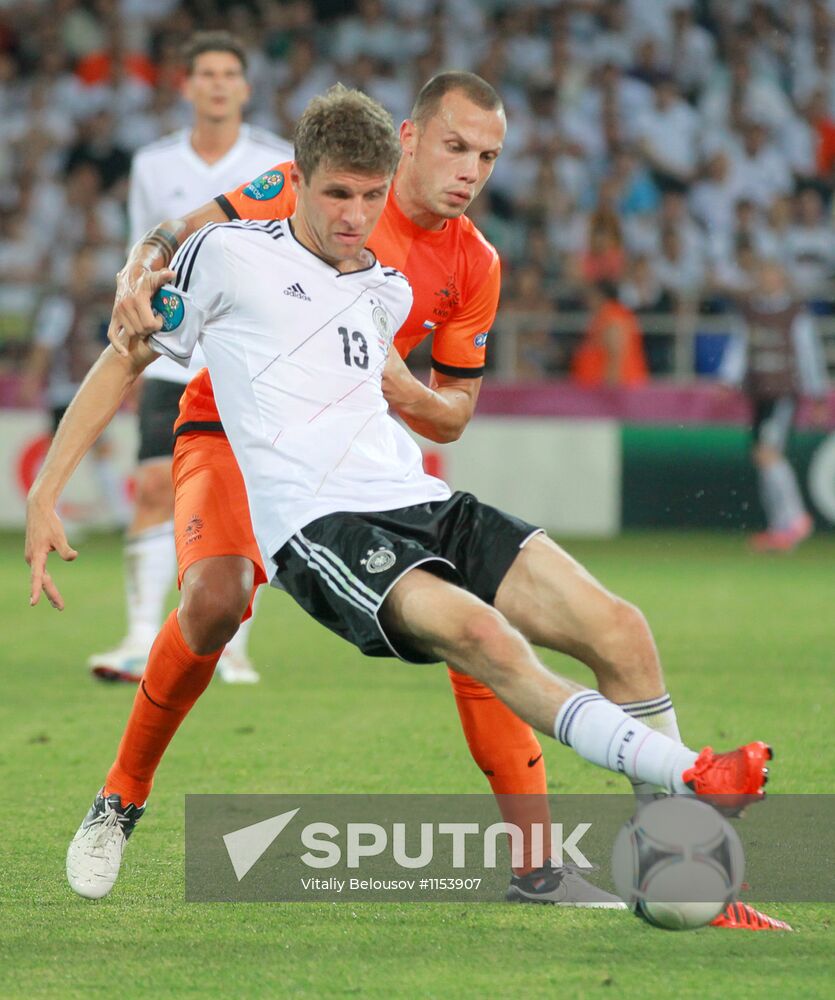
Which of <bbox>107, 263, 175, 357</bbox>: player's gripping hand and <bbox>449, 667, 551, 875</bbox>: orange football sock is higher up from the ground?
<bbox>107, 263, 175, 357</bbox>: player's gripping hand

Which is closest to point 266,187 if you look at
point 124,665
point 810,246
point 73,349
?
point 124,665

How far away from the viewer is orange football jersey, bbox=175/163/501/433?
14.5 ft

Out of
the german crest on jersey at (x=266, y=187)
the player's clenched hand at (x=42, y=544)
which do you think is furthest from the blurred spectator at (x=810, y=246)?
the player's clenched hand at (x=42, y=544)

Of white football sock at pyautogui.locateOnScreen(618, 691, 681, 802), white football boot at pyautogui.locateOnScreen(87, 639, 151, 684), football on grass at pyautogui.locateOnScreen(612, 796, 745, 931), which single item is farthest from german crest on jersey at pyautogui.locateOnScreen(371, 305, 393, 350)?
white football boot at pyautogui.locateOnScreen(87, 639, 151, 684)

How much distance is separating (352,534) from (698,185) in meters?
11.9

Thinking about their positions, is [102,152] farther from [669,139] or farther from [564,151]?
[669,139]

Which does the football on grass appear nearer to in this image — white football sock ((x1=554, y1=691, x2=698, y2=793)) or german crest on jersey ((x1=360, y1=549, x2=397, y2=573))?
white football sock ((x1=554, y1=691, x2=698, y2=793))

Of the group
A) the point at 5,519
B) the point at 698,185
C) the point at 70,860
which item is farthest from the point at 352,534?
the point at 698,185

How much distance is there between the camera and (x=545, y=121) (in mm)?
15281

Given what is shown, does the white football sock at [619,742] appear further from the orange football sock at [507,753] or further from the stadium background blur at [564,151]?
the stadium background blur at [564,151]

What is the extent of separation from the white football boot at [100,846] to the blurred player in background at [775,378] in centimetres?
924

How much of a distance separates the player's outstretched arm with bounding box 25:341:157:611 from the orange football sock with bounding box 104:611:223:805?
398 mm

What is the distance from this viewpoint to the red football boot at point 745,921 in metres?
3.62

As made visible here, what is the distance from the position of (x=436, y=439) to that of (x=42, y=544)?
1098 millimetres
